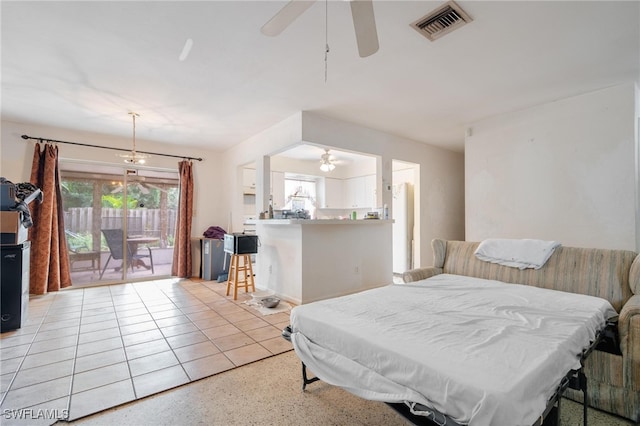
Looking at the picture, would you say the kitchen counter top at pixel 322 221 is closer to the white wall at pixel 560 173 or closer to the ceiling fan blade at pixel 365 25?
the white wall at pixel 560 173

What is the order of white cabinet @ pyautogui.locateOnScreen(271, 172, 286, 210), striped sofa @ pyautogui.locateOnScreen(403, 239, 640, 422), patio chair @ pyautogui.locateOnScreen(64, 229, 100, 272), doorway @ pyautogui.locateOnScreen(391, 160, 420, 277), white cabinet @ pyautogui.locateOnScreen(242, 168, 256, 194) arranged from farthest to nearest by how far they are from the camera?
white cabinet @ pyautogui.locateOnScreen(271, 172, 286, 210) → white cabinet @ pyautogui.locateOnScreen(242, 168, 256, 194) → doorway @ pyautogui.locateOnScreen(391, 160, 420, 277) → patio chair @ pyautogui.locateOnScreen(64, 229, 100, 272) → striped sofa @ pyautogui.locateOnScreen(403, 239, 640, 422)

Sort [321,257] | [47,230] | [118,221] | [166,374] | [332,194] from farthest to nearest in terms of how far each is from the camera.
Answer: [332,194]
[118,221]
[47,230]
[321,257]
[166,374]

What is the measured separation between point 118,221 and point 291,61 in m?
4.35

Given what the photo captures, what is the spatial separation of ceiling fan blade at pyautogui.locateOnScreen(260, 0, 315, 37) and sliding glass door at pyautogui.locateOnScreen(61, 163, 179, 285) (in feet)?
15.7

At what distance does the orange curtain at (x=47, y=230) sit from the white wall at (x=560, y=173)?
20.0ft

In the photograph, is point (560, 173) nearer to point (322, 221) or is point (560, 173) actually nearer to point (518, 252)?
point (518, 252)

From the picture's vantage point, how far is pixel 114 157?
485 centimetres

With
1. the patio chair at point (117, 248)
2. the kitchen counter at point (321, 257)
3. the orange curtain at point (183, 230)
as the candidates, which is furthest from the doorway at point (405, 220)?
the patio chair at point (117, 248)

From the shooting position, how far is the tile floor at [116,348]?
1843 millimetres

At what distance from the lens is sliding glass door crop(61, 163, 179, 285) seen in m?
4.66

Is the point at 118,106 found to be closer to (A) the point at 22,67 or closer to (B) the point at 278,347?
(A) the point at 22,67

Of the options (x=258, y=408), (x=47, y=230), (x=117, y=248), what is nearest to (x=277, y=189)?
(x=117, y=248)

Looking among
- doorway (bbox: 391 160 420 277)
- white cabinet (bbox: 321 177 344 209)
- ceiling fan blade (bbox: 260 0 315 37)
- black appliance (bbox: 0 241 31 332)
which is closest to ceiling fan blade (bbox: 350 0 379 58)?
ceiling fan blade (bbox: 260 0 315 37)

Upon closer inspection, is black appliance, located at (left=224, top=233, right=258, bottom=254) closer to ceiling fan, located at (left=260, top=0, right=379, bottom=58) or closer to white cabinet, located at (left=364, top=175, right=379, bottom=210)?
ceiling fan, located at (left=260, top=0, right=379, bottom=58)
